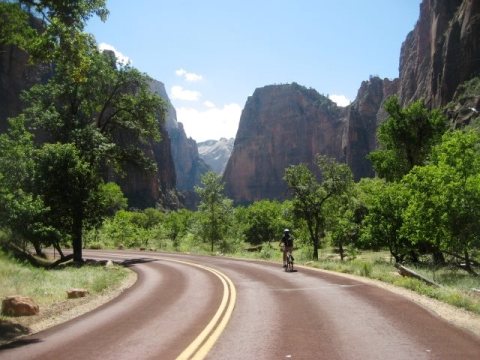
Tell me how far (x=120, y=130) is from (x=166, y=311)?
74.3 feet

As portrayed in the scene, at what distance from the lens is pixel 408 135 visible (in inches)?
1527

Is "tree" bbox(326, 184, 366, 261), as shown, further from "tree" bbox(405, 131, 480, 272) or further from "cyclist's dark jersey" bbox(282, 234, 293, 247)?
"cyclist's dark jersey" bbox(282, 234, 293, 247)

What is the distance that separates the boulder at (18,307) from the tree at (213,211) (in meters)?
34.8

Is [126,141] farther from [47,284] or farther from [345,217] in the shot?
[47,284]

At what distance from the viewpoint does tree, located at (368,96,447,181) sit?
38312 mm

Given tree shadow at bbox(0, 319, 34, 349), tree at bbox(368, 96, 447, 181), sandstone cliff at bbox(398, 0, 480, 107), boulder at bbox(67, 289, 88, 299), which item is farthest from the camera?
sandstone cliff at bbox(398, 0, 480, 107)

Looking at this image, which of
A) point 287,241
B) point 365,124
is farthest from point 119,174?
point 365,124

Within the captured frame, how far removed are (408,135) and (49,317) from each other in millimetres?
34090

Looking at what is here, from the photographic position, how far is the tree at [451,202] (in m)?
19.8

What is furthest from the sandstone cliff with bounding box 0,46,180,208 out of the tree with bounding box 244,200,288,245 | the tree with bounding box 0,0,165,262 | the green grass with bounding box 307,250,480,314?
the tree with bounding box 244,200,288,245

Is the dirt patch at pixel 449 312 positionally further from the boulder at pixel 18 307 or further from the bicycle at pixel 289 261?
the boulder at pixel 18 307

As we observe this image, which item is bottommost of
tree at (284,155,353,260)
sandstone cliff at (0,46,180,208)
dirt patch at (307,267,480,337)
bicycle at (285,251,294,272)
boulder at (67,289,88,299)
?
boulder at (67,289,88,299)

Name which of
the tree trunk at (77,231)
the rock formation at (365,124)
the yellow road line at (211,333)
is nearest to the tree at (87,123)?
the tree trunk at (77,231)

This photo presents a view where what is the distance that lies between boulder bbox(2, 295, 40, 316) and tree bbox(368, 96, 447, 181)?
32.9m
